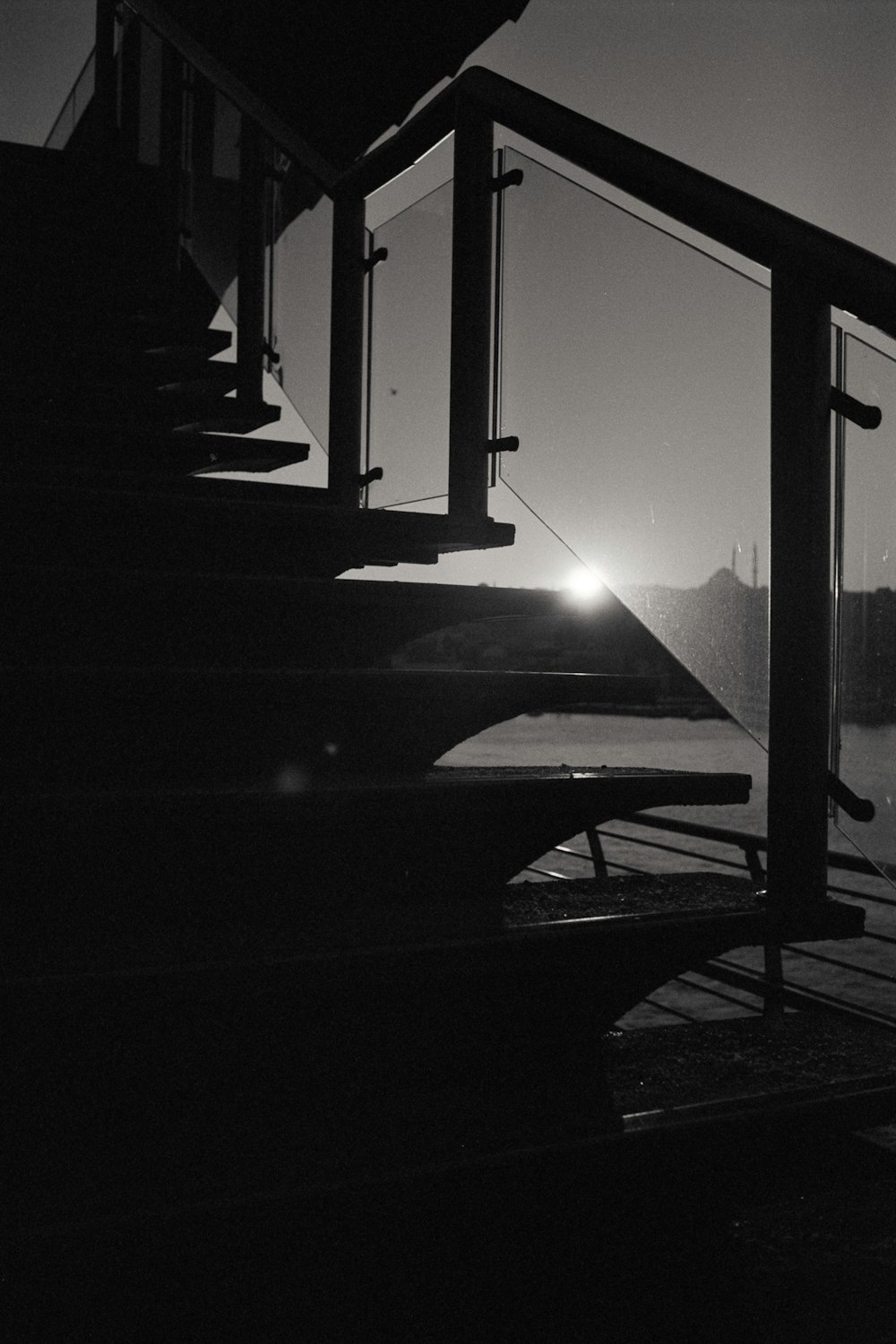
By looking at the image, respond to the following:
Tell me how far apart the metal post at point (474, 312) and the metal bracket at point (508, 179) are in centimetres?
1

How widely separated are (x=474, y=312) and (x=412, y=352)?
310 mm

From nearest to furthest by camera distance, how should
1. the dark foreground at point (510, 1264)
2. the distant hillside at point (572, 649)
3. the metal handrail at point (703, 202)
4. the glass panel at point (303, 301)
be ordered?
the dark foreground at point (510, 1264) → the metal handrail at point (703, 202) → the distant hillside at point (572, 649) → the glass panel at point (303, 301)

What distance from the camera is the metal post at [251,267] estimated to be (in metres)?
3.07

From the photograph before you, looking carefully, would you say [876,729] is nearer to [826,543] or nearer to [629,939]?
[826,543]

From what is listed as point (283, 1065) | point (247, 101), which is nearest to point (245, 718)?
point (283, 1065)

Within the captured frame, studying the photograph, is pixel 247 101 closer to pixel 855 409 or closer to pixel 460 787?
pixel 855 409

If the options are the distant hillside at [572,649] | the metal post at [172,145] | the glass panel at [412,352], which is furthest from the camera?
the metal post at [172,145]

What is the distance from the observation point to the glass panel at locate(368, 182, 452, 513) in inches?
88.3

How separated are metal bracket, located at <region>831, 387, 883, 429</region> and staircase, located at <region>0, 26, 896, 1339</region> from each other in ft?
1.57

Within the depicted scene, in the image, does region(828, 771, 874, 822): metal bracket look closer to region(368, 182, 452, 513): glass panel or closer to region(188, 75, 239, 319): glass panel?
region(368, 182, 452, 513): glass panel

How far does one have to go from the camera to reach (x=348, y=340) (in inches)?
101

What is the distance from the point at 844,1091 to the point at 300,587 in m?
0.96

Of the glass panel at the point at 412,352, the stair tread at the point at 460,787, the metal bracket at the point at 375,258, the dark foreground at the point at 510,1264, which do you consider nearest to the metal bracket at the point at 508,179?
the glass panel at the point at 412,352

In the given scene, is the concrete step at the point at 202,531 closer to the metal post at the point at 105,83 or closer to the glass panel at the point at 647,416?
the glass panel at the point at 647,416
